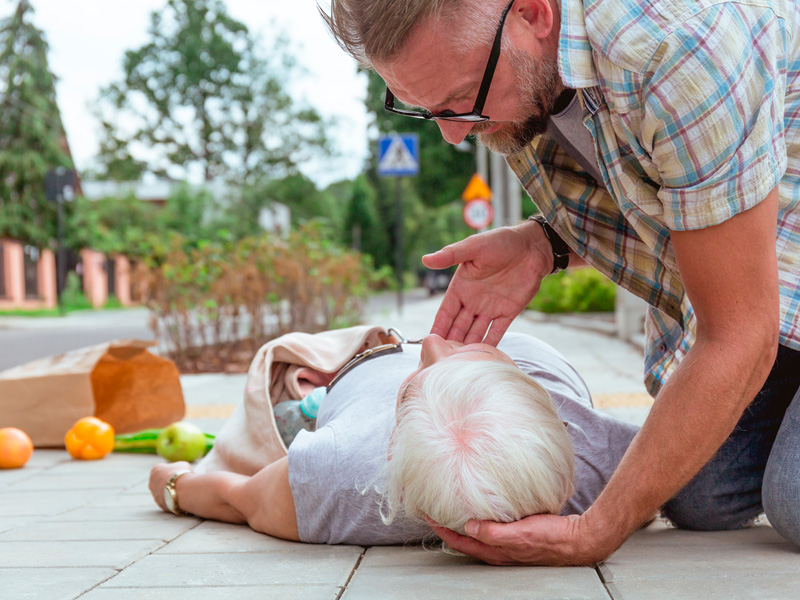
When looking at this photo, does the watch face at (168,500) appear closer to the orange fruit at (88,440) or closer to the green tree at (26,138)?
the orange fruit at (88,440)

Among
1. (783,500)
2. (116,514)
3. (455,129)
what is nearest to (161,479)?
(116,514)

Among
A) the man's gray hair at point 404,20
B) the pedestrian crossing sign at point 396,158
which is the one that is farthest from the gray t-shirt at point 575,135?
the pedestrian crossing sign at point 396,158

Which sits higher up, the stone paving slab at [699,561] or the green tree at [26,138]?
the green tree at [26,138]

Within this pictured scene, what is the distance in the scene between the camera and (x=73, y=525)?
2902mm

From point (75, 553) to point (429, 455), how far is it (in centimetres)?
116

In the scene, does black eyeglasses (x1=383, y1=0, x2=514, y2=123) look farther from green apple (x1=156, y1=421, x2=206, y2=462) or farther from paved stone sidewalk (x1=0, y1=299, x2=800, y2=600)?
green apple (x1=156, y1=421, x2=206, y2=462)

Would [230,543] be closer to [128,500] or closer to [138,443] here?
[128,500]

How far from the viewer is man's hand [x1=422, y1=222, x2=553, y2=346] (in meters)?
2.66

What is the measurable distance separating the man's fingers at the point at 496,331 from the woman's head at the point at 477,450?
1.41 feet

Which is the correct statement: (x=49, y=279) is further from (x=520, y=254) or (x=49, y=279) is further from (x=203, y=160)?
(x=520, y=254)

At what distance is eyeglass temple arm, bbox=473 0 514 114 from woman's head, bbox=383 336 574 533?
65 centimetres

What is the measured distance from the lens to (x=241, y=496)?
271 cm

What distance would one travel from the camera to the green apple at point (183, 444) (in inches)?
156

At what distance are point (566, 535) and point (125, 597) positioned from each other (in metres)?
1.04
